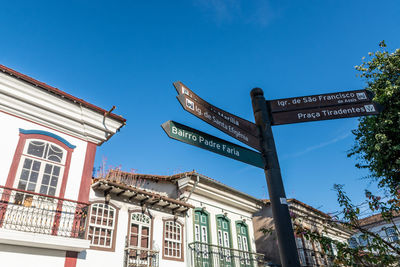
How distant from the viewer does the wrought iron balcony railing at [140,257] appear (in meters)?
10.6

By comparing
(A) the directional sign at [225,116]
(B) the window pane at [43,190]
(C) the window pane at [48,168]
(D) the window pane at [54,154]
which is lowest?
(A) the directional sign at [225,116]

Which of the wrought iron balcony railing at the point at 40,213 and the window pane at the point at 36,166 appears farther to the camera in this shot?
the window pane at the point at 36,166

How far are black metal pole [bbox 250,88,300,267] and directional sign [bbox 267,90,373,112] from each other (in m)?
0.26

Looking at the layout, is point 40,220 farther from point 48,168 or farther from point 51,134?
point 51,134

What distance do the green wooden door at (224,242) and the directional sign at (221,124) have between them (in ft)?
36.6

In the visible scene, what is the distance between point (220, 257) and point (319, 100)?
444 inches

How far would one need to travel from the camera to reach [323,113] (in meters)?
4.52

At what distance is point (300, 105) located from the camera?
15.0ft

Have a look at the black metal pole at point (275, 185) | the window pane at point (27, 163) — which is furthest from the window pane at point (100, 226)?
the black metal pole at point (275, 185)

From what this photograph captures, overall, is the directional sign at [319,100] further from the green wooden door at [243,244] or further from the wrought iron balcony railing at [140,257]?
the green wooden door at [243,244]

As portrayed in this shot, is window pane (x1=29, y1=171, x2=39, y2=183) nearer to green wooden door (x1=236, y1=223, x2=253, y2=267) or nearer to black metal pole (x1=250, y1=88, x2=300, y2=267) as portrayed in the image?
black metal pole (x1=250, y1=88, x2=300, y2=267)

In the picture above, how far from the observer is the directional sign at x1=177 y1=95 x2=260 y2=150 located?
3.89 meters

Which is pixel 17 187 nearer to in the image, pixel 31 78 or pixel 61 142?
pixel 61 142

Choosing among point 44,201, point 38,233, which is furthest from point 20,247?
point 44,201
